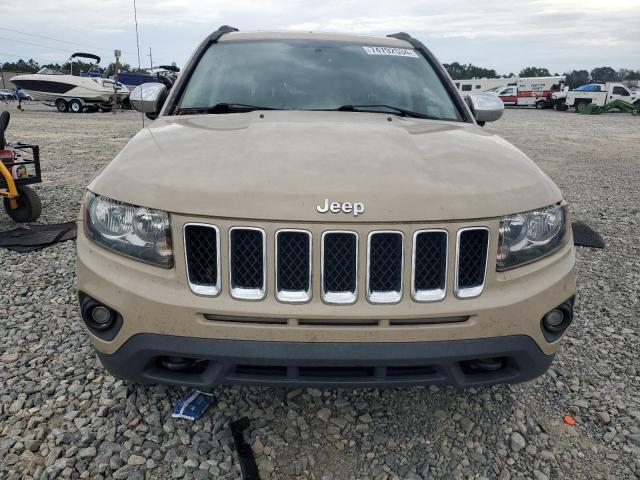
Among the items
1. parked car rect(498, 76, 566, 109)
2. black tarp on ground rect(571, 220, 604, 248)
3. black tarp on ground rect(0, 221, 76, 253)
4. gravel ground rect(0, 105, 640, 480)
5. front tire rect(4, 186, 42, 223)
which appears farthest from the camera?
parked car rect(498, 76, 566, 109)

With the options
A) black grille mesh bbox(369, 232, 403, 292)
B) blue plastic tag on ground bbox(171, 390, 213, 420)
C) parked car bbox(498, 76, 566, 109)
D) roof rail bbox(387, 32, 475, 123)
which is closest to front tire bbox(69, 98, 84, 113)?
roof rail bbox(387, 32, 475, 123)

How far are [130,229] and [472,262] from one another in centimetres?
127

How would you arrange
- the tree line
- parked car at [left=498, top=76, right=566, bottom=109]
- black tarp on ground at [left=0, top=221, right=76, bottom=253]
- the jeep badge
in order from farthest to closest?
the tree line → parked car at [left=498, top=76, right=566, bottom=109] → black tarp on ground at [left=0, top=221, right=76, bottom=253] → the jeep badge

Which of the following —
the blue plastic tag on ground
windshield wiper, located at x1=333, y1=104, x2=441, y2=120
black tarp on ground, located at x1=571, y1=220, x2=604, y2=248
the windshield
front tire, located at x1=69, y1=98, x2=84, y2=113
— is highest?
the windshield

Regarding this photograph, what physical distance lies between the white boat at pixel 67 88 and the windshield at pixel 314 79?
25235 millimetres

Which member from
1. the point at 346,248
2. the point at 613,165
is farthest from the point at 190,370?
the point at 613,165

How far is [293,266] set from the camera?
1809 millimetres

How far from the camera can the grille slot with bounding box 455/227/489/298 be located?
6.14 feet

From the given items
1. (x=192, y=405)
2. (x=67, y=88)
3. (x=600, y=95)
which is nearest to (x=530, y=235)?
(x=192, y=405)

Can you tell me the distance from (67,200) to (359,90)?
17.5ft

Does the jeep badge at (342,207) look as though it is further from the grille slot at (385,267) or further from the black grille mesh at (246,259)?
the black grille mesh at (246,259)

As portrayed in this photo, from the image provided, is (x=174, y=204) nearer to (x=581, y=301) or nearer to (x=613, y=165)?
(x=581, y=301)

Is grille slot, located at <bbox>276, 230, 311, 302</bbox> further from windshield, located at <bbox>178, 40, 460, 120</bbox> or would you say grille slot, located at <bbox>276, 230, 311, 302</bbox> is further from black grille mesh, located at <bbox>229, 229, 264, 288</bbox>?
windshield, located at <bbox>178, 40, 460, 120</bbox>

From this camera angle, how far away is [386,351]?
6.00 ft
